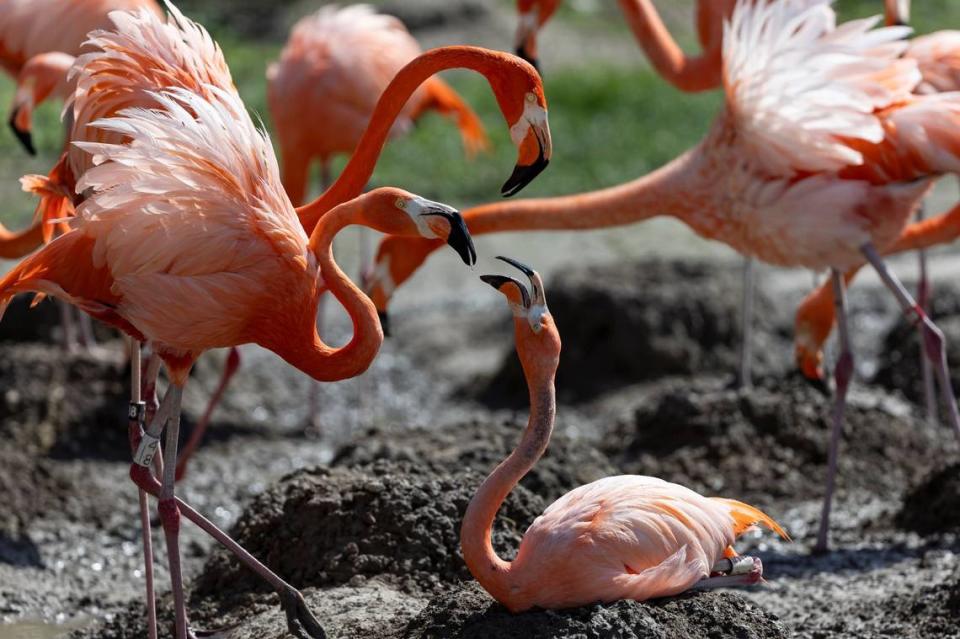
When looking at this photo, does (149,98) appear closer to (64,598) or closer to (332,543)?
(332,543)

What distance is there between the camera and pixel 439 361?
8203 mm

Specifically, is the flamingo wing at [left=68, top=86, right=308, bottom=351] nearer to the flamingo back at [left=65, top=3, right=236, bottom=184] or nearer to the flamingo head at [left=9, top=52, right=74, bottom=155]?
the flamingo back at [left=65, top=3, right=236, bottom=184]

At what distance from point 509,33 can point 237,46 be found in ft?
8.17

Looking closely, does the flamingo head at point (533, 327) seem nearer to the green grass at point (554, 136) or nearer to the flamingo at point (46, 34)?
the flamingo at point (46, 34)

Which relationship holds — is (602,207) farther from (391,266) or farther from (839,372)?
(839,372)

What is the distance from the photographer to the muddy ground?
424 centimetres

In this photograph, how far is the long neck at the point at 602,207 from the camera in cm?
552

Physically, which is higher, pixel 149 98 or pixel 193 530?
pixel 149 98

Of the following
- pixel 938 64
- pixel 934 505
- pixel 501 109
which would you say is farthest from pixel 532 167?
pixel 938 64

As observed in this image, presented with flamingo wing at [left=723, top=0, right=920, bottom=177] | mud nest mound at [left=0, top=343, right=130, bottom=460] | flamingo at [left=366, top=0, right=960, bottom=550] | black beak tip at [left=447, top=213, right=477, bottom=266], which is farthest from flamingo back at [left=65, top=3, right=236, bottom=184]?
mud nest mound at [left=0, top=343, right=130, bottom=460]

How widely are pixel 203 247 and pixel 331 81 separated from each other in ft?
11.8

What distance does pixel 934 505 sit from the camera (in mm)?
5262

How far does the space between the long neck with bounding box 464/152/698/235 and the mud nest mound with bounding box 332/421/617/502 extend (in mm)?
723

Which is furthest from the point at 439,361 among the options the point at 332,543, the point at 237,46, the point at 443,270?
the point at 237,46
